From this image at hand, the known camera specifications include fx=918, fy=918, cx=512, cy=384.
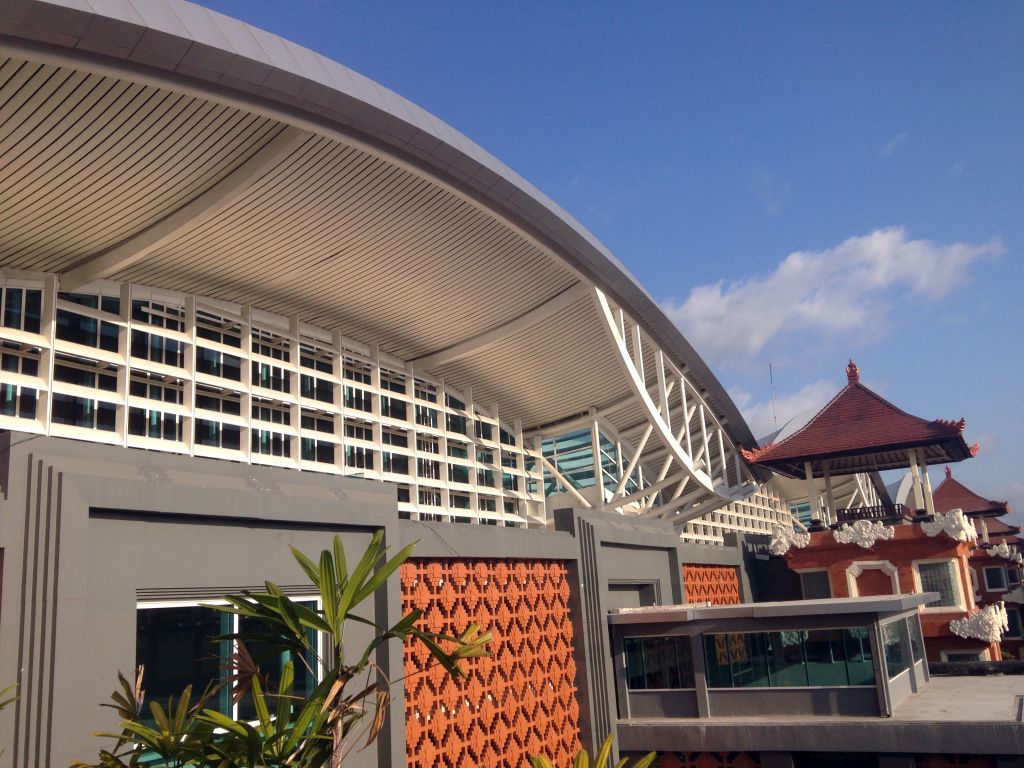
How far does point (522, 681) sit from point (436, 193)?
30.7ft

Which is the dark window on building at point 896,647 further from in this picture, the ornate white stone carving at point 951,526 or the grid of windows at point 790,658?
the ornate white stone carving at point 951,526

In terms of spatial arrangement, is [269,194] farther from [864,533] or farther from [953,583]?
[953,583]

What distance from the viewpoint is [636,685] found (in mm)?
18703

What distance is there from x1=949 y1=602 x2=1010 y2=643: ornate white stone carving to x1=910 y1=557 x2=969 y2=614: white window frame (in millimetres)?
496

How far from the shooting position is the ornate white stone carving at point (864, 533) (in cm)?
2808

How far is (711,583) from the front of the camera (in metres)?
27.8

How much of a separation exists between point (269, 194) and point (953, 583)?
2264 cm

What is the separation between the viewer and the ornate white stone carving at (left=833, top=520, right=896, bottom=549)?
92.1 ft

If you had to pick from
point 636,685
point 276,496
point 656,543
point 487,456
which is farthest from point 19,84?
point 487,456

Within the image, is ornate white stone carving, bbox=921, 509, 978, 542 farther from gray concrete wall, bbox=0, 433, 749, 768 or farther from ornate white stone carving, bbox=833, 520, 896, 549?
gray concrete wall, bbox=0, 433, 749, 768

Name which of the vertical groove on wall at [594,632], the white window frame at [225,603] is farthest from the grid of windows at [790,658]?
the white window frame at [225,603]

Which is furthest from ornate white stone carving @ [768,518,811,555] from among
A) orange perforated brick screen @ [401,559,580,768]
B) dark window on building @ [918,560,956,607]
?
orange perforated brick screen @ [401,559,580,768]

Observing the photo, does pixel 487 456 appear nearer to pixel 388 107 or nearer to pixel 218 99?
pixel 388 107

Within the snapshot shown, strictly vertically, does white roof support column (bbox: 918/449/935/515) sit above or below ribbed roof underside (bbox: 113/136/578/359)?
below
